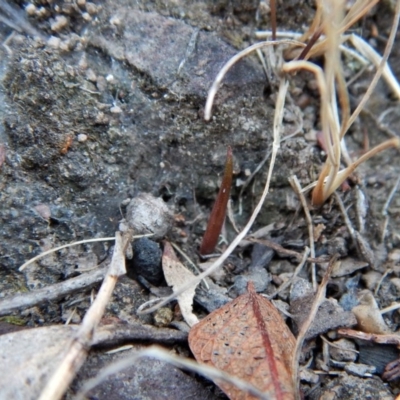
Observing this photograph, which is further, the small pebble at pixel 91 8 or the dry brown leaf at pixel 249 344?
the small pebble at pixel 91 8

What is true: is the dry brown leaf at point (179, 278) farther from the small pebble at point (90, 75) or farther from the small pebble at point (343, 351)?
the small pebble at point (90, 75)

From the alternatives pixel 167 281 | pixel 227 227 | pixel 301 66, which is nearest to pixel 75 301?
pixel 167 281

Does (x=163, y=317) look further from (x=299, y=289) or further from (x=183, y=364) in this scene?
(x=299, y=289)

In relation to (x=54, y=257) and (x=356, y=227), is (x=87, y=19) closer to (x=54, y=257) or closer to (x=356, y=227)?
(x=54, y=257)

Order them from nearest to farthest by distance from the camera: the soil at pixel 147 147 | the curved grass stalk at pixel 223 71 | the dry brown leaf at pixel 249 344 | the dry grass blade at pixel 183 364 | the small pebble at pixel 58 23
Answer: the dry grass blade at pixel 183 364
the dry brown leaf at pixel 249 344
the curved grass stalk at pixel 223 71
the soil at pixel 147 147
the small pebble at pixel 58 23

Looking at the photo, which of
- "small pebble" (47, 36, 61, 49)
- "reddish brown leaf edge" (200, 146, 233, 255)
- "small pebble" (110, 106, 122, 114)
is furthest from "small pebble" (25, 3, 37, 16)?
"reddish brown leaf edge" (200, 146, 233, 255)

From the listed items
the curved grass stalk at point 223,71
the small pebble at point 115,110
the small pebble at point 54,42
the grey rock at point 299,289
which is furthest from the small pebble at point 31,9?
the grey rock at point 299,289

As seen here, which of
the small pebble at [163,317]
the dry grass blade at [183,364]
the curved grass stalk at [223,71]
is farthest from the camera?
the small pebble at [163,317]
